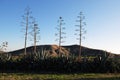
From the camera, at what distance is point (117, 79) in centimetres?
1775

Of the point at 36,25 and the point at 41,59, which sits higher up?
the point at 36,25

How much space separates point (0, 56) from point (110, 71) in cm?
1148

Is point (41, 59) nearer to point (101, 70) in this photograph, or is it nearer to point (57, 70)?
point (57, 70)

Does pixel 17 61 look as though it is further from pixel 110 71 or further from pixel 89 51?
pixel 89 51

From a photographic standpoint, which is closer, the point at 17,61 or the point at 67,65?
the point at 67,65

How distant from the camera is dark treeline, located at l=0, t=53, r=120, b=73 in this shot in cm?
2291

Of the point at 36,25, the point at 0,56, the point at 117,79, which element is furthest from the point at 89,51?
the point at 117,79

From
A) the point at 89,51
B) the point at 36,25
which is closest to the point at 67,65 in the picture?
the point at 36,25

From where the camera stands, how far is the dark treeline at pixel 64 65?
22.9 meters

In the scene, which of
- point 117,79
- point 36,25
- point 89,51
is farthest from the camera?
point 89,51

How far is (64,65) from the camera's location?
23.0 m

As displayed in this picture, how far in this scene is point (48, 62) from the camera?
2381 cm

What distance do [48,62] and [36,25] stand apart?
2245cm

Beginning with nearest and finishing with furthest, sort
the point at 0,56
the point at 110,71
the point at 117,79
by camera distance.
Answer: the point at 117,79
the point at 110,71
the point at 0,56
